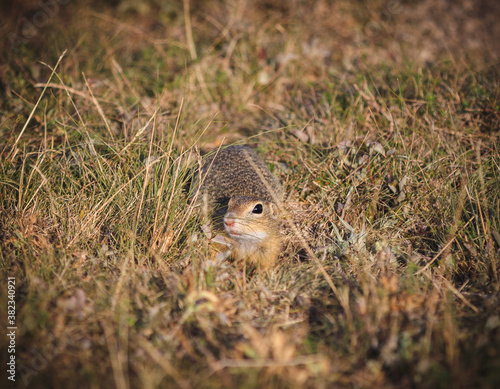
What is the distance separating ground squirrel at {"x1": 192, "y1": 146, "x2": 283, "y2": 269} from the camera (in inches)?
140

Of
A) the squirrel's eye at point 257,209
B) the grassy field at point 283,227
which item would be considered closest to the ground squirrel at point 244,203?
the squirrel's eye at point 257,209

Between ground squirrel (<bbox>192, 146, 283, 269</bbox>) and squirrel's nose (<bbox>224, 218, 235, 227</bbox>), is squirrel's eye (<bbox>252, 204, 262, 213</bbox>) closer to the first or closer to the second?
ground squirrel (<bbox>192, 146, 283, 269</bbox>)

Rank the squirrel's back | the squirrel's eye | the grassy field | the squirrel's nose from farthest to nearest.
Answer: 1. the squirrel's back
2. the squirrel's eye
3. the squirrel's nose
4. the grassy field

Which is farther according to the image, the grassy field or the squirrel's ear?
the squirrel's ear

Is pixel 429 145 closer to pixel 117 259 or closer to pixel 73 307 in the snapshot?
pixel 117 259

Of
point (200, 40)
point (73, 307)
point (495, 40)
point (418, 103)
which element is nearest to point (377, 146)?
point (418, 103)

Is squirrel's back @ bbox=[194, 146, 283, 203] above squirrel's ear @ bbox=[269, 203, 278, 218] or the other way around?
above

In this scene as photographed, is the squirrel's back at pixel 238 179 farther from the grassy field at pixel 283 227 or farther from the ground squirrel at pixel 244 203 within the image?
the grassy field at pixel 283 227

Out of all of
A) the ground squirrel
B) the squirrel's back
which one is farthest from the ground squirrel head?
the squirrel's back

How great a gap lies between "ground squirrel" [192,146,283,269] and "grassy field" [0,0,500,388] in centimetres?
24

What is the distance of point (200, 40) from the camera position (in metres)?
6.78

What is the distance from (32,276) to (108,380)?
1036 mm

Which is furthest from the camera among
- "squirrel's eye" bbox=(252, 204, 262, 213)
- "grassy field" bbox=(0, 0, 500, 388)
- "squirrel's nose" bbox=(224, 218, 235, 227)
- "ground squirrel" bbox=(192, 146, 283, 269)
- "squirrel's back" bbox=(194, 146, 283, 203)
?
"squirrel's back" bbox=(194, 146, 283, 203)

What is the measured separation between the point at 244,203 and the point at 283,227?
71 cm
